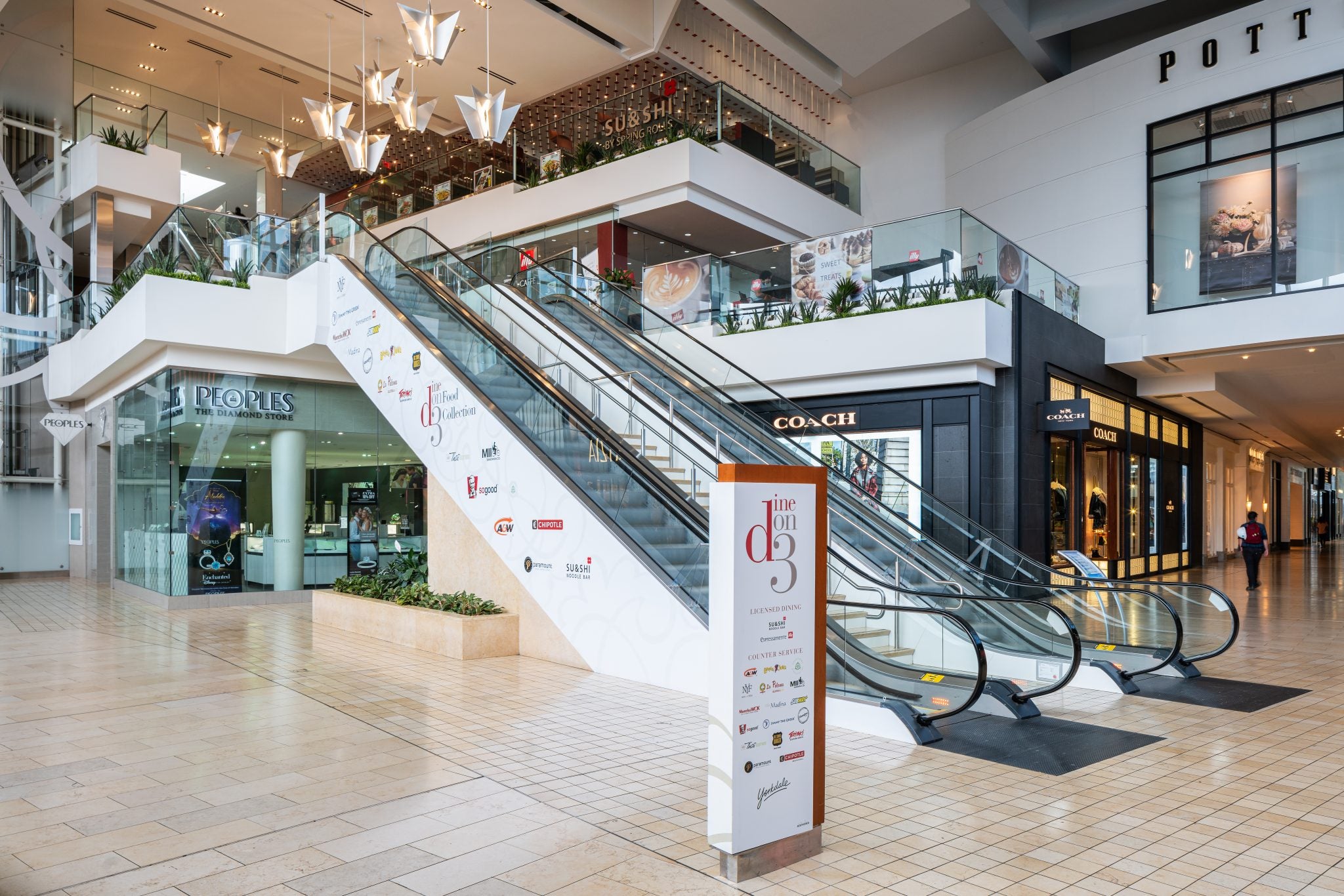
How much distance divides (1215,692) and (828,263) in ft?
23.9

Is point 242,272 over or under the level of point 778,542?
over

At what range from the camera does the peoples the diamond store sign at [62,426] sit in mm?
16297

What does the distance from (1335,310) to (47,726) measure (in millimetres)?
15285

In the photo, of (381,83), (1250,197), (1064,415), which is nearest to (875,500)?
(1064,415)

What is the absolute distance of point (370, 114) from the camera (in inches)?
904

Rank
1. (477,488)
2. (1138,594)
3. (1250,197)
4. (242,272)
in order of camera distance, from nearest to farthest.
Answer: (1138,594)
(477,488)
(242,272)
(1250,197)

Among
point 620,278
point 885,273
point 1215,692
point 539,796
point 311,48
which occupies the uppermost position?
point 311,48

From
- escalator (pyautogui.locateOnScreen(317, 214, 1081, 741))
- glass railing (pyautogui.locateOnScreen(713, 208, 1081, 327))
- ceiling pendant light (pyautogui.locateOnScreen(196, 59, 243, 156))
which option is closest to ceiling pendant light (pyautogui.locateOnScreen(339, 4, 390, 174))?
escalator (pyautogui.locateOnScreen(317, 214, 1081, 741))

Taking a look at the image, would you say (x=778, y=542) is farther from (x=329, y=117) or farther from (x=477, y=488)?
(x=329, y=117)

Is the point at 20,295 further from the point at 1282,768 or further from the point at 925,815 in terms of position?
the point at 1282,768

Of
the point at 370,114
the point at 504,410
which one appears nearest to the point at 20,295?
the point at 370,114

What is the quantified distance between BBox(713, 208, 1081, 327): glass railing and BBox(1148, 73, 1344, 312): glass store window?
8.05 feet

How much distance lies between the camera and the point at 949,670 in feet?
18.8

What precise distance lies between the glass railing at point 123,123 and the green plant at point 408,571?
12158 millimetres
